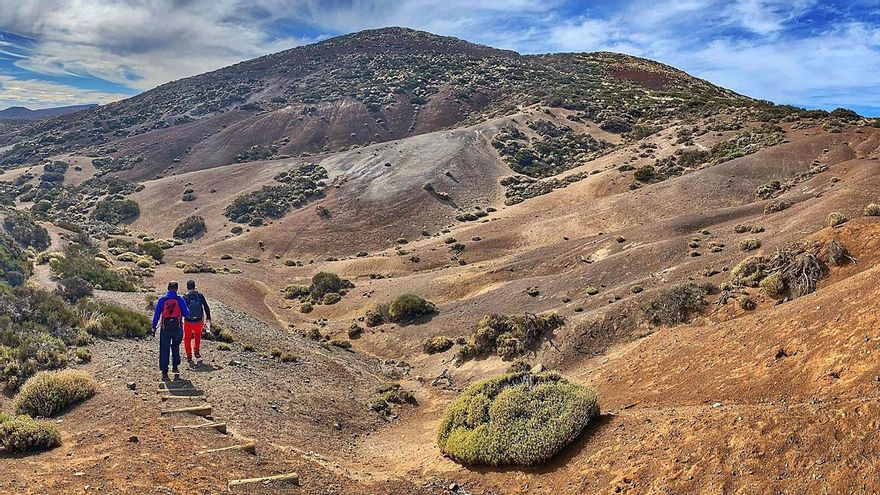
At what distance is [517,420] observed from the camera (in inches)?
358

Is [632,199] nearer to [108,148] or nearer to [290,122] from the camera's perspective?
[290,122]

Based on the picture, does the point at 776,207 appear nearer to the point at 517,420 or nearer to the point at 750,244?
the point at 750,244

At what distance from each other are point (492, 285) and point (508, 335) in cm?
798

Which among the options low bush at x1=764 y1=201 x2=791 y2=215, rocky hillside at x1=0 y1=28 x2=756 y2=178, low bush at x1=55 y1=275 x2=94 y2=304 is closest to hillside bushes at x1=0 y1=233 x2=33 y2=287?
low bush at x1=55 y1=275 x2=94 y2=304

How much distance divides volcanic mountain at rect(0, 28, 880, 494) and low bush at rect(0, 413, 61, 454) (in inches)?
10.6

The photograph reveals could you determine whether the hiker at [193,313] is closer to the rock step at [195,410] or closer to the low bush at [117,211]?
the rock step at [195,410]

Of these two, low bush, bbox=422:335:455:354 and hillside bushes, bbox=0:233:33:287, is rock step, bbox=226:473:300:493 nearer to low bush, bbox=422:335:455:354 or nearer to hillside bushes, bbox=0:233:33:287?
low bush, bbox=422:335:455:354

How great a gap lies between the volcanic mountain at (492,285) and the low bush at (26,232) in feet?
1.18

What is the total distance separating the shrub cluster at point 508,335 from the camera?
56.3ft

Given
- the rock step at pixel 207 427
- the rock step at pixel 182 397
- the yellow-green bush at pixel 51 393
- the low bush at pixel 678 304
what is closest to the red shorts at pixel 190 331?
the rock step at pixel 182 397

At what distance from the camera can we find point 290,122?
78.7 metres

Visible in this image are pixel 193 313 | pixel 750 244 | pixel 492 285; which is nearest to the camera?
pixel 193 313

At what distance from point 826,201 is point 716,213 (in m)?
5.14

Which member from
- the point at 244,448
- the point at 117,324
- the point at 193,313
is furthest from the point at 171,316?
the point at 117,324
